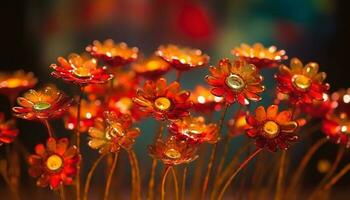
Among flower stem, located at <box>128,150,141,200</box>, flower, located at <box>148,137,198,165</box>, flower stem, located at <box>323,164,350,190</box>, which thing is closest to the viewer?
flower, located at <box>148,137,198,165</box>

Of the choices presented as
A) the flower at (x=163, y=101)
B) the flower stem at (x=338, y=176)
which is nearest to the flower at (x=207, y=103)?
the flower at (x=163, y=101)

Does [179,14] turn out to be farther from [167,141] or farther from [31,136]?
[167,141]

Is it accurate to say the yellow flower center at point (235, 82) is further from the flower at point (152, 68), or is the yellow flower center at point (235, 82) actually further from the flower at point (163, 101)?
the flower at point (152, 68)

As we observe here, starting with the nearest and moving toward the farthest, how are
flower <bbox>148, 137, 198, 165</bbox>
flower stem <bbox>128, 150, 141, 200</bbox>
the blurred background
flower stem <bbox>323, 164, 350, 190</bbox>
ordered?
flower <bbox>148, 137, 198, 165</bbox>
flower stem <bbox>128, 150, 141, 200</bbox>
flower stem <bbox>323, 164, 350, 190</bbox>
the blurred background

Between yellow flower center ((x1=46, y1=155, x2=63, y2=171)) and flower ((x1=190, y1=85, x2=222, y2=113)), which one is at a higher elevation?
flower ((x1=190, y1=85, x2=222, y2=113))

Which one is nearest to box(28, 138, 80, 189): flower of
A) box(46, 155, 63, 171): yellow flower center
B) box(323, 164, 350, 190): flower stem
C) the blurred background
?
box(46, 155, 63, 171): yellow flower center

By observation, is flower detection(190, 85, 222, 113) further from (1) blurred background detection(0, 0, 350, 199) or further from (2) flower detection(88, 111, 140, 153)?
(1) blurred background detection(0, 0, 350, 199)
